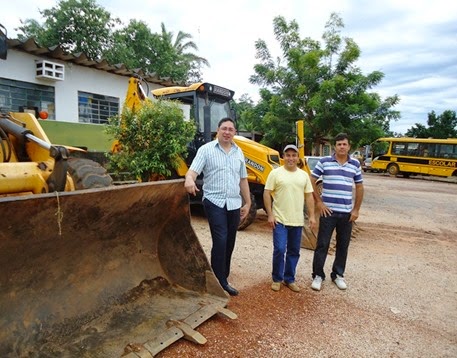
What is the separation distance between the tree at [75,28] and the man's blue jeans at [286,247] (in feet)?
56.8

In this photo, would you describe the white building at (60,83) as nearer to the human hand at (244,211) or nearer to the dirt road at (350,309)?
the human hand at (244,211)

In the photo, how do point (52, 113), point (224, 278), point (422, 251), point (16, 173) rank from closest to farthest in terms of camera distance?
point (16, 173)
point (224, 278)
point (422, 251)
point (52, 113)

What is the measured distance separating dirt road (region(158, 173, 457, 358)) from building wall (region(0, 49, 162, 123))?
554 centimetres

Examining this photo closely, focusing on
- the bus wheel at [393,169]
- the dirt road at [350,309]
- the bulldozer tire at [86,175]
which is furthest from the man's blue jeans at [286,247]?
the bus wheel at [393,169]

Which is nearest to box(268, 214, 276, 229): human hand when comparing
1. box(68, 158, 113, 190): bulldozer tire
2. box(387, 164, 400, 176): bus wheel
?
box(68, 158, 113, 190): bulldozer tire

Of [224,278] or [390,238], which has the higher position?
[224,278]

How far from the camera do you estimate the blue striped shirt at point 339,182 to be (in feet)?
13.4

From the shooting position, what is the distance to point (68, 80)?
31.4 ft

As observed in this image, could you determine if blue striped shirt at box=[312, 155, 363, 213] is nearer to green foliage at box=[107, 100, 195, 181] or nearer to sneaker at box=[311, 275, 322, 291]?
sneaker at box=[311, 275, 322, 291]

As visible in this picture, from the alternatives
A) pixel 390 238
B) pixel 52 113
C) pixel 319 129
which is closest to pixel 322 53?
pixel 319 129

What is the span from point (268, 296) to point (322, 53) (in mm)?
11616

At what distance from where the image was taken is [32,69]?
8.73 meters

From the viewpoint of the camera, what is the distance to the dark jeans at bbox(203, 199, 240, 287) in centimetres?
344

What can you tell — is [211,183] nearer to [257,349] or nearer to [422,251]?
[257,349]
